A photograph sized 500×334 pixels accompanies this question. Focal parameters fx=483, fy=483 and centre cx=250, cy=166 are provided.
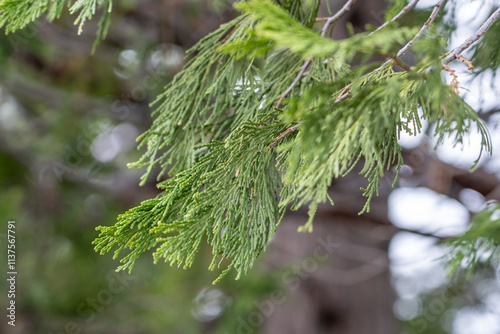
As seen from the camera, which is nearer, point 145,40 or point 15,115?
point 145,40

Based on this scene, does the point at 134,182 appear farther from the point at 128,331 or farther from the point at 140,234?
the point at 140,234

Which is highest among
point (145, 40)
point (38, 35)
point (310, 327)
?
point (145, 40)

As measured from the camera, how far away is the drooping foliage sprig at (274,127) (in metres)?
0.75

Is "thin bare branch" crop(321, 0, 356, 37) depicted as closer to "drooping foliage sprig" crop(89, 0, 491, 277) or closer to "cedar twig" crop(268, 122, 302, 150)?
"drooping foliage sprig" crop(89, 0, 491, 277)

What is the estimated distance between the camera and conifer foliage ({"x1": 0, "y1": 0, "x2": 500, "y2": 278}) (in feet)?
2.48

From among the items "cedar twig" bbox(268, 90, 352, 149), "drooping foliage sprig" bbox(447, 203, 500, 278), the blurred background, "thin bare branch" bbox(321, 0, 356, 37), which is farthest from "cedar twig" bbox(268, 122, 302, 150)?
the blurred background

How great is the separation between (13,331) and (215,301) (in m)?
1.77

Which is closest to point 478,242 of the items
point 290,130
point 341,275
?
point 290,130

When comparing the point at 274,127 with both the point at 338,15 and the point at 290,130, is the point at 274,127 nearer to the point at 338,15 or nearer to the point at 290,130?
the point at 290,130

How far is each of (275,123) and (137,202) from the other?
343 centimetres

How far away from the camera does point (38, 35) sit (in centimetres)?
360

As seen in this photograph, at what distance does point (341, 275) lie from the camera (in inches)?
134

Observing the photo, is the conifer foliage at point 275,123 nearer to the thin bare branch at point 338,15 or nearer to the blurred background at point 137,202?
the thin bare branch at point 338,15

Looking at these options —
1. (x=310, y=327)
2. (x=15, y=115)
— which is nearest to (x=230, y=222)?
(x=310, y=327)
